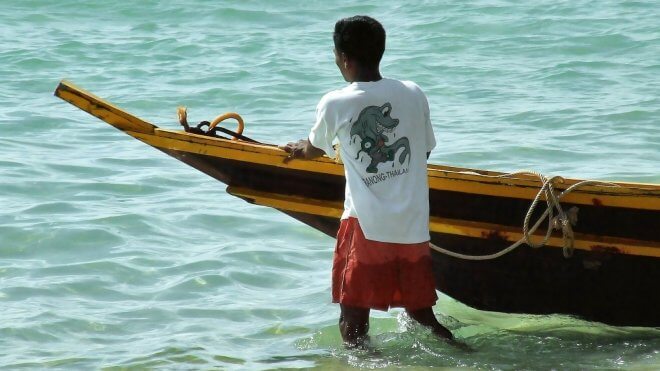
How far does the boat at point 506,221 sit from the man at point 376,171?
0.39m

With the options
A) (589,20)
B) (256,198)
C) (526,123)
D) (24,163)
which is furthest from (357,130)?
(589,20)

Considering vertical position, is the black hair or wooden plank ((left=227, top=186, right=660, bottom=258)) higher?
the black hair

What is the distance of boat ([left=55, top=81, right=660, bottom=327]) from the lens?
441cm

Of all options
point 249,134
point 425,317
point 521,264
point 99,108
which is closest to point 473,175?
point 521,264

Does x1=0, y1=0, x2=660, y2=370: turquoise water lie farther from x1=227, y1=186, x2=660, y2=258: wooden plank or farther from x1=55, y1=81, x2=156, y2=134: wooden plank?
x1=55, y1=81, x2=156, y2=134: wooden plank

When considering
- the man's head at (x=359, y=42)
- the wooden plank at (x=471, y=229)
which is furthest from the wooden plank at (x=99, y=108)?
the man's head at (x=359, y=42)

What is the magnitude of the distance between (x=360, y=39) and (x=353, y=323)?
1.10 metres

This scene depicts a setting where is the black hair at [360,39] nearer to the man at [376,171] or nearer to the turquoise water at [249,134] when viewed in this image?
the man at [376,171]

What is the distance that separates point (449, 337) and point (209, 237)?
101 inches

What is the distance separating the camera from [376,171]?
13.5ft

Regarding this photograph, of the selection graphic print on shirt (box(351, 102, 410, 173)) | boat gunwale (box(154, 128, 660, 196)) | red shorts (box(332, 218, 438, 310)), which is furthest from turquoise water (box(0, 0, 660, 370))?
graphic print on shirt (box(351, 102, 410, 173))

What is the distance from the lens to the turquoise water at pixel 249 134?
16.7 ft

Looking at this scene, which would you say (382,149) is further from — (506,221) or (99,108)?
(99,108)

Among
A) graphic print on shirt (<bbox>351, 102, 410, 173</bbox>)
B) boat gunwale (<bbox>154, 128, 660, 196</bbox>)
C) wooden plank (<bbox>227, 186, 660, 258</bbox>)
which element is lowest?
wooden plank (<bbox>227, 186, 660, 258</bbox>)
